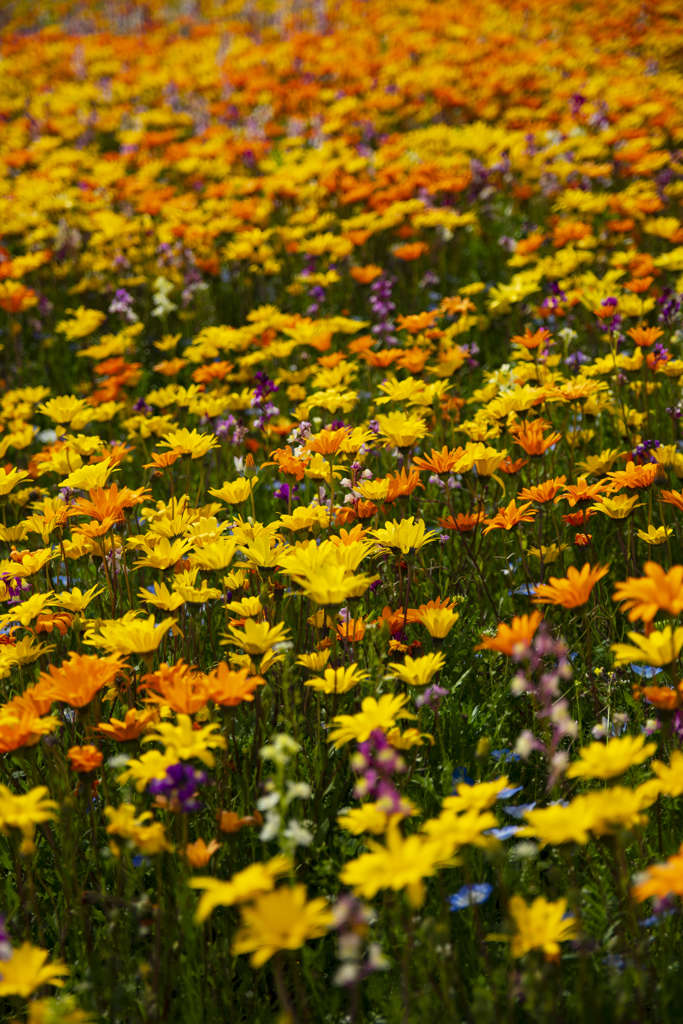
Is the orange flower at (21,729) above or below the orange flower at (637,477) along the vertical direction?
below

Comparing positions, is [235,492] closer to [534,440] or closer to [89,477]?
[89,477]

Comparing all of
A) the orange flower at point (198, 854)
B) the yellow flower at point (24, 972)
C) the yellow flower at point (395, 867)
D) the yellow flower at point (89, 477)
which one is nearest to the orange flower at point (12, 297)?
the yellow flower at point (89, 477)

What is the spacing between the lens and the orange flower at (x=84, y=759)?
1.63m

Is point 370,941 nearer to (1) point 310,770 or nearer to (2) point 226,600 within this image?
(1) point 310,770

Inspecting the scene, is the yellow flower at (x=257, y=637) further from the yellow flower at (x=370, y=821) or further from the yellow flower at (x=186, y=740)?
the yellow flower at (x=370, y=821)

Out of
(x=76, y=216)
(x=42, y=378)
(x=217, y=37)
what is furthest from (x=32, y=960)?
(x=217, y=37)

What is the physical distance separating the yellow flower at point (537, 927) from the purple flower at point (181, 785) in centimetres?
59

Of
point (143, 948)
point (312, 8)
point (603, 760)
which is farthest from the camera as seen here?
point (312, 8)

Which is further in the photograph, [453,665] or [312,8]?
[312,8]

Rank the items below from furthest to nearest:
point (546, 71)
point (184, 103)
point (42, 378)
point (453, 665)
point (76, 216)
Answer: point (184, 103), point (546, 71), point (76, 216), point (42, 378), point (453, 665)

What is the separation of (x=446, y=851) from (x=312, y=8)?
15554 mm

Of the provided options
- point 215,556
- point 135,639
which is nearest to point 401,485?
point 215,556

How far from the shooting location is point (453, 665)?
8.21ft

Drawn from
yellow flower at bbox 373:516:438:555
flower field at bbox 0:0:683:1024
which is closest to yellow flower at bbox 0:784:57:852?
flower field at bbox 0:0:683:1024
